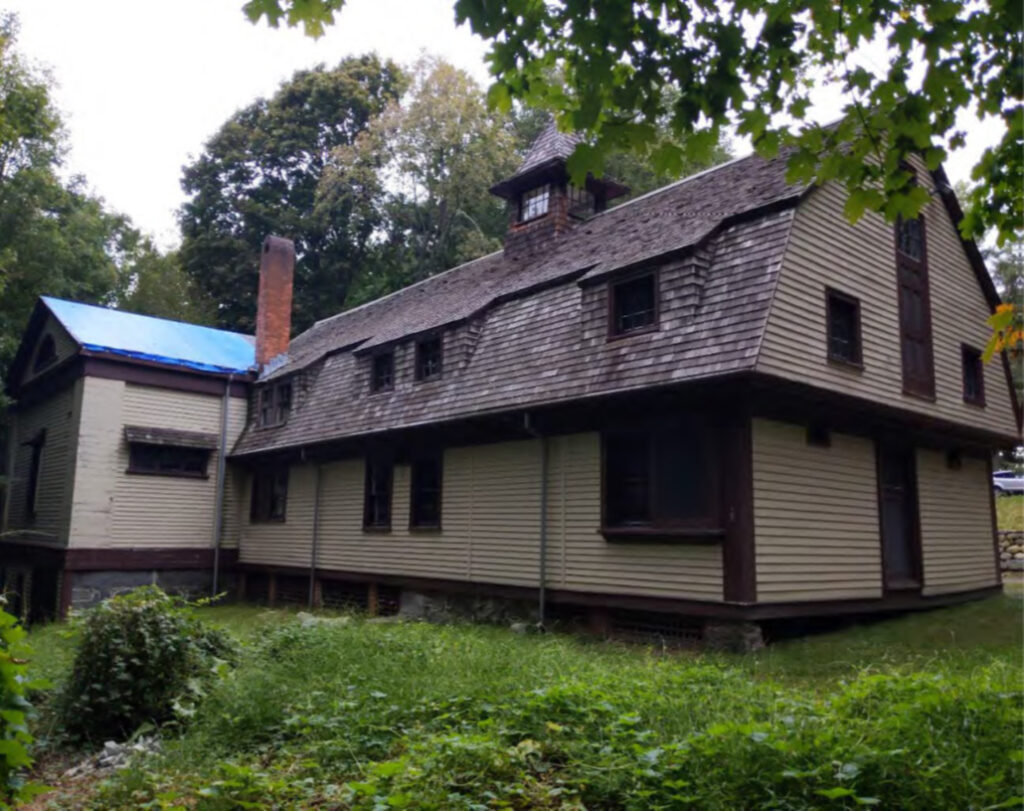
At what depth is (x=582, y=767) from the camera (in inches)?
203

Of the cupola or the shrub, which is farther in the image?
the cupola

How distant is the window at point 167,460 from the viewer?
2067 centimetres

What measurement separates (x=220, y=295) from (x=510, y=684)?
35.6 metres

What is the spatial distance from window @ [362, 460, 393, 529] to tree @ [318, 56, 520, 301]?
17388 millimetres

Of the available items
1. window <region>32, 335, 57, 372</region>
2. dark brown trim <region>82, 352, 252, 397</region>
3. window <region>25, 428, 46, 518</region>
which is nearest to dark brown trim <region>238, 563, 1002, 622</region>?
dark brown trim <region>82, 352, 252, 397</region>

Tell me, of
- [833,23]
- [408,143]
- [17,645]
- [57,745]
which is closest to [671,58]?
[833,23]

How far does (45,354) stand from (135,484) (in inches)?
218

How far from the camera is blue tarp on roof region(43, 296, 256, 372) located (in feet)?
68.0

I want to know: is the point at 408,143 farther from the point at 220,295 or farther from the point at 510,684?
the point at 510,684

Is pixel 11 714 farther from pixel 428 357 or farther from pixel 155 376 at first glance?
pixel 155 376

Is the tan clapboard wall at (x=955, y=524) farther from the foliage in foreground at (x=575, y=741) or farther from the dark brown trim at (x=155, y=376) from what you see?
the dark brown trim at (x=155, y=376)

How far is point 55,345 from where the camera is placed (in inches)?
877

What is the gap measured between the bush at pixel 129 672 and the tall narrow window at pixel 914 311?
11483 millimetres

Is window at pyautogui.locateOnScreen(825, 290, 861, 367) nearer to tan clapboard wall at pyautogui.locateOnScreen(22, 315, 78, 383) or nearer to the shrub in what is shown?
the shrub
